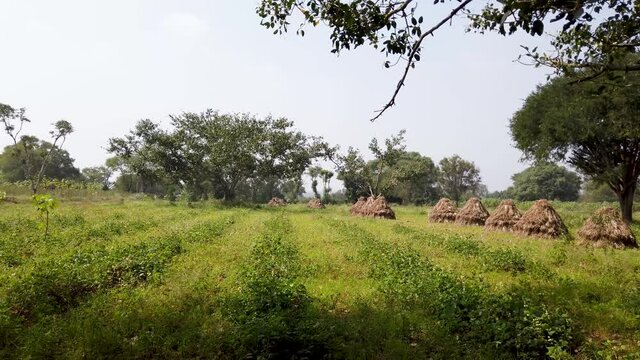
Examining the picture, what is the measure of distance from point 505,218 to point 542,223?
2.76 metres

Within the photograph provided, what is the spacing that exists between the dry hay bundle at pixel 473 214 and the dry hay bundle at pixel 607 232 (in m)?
8.98

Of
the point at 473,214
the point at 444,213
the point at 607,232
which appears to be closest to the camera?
the point at 607,232

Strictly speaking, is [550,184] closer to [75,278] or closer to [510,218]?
[510,218]

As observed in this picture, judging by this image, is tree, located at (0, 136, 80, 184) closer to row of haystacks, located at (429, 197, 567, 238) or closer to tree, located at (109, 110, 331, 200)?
tree, located at (109, 110, 331, 200)

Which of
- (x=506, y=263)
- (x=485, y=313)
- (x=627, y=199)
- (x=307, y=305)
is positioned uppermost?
(x=627, y=199)

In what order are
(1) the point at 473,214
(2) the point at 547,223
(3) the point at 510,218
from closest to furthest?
(2) the point at 547,223
(3) the point at 510,218
(1) the point at 473,214

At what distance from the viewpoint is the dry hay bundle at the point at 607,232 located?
1625cm

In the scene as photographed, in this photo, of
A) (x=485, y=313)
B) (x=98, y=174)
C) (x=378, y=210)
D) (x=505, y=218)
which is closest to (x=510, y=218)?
(x=505, y=218)

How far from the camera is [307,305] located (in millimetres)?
7691

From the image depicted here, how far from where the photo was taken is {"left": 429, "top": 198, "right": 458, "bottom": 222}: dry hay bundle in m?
28.3

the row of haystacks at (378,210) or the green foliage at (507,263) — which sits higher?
the row of haystacks at (378,210)

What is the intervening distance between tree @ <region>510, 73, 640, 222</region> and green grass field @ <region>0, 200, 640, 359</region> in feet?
53.6

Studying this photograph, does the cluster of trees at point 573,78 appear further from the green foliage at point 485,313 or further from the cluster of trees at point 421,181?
the cluster of trees at point 421,181

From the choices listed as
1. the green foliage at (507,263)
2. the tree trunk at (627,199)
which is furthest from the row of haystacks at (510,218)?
the tree trunk at (627,199)
